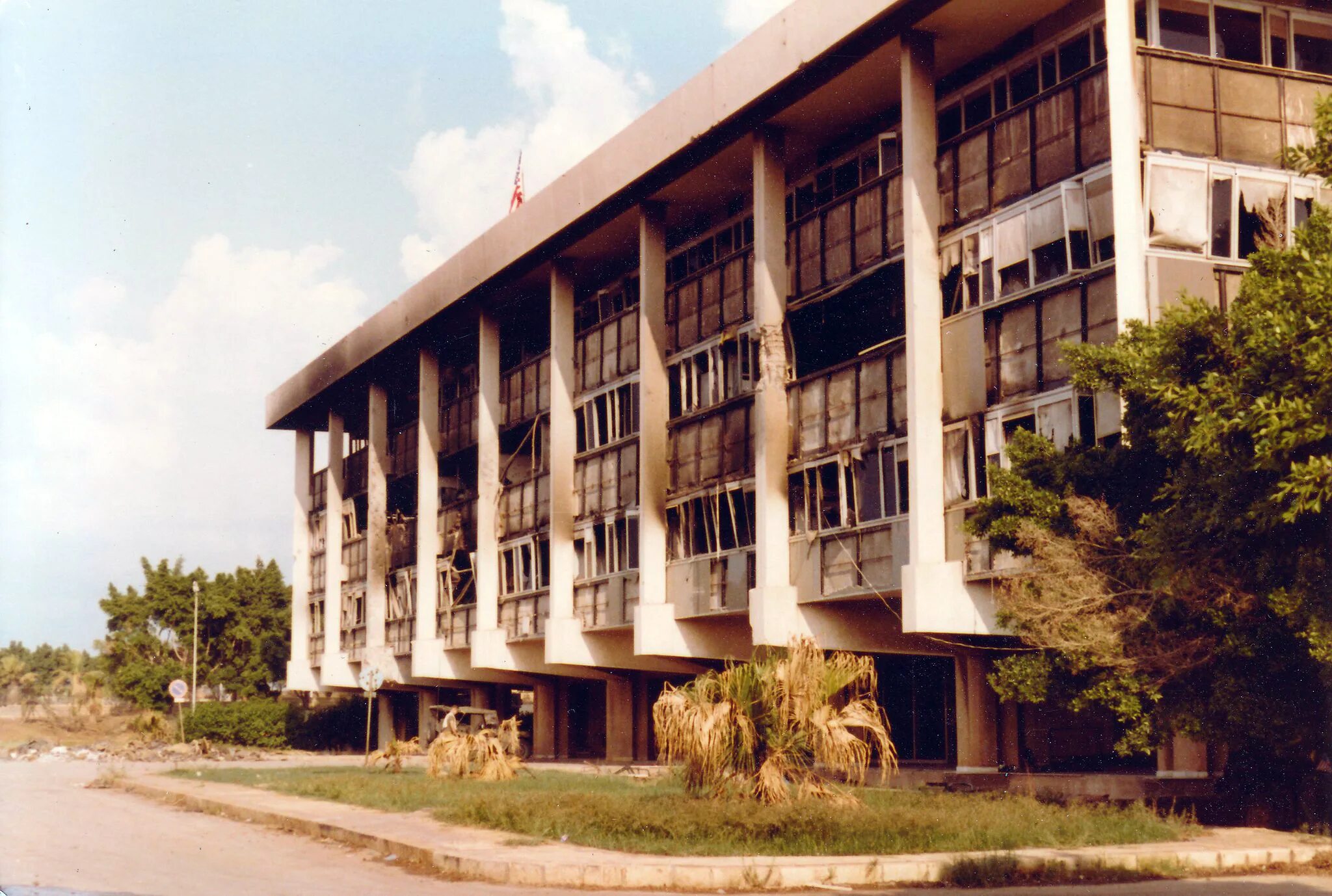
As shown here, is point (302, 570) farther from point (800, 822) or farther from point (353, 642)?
point (800, 822)

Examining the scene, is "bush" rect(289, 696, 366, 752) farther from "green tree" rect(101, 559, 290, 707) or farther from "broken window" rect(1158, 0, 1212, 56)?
"broken window" rect(1158, 0, 1212, 56)

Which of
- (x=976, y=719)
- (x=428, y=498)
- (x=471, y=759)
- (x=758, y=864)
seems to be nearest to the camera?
(x=758, y=864)

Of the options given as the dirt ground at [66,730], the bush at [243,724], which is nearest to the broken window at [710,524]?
the bush at [243,724]

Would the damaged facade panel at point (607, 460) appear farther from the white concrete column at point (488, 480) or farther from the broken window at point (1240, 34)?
the broken window at point (1240, 34)

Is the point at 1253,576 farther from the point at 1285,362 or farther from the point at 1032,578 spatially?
the point at 1032,578

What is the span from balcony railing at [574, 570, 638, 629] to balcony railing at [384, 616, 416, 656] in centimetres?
1196

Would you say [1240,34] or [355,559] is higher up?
[1240,34]

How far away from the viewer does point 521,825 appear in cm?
1852

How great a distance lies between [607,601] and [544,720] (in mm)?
10728

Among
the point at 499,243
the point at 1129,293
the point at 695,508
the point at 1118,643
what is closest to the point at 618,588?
the point at 695,508

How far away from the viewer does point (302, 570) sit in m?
62.2

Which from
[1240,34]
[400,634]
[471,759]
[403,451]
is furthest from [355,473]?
[1240,34]

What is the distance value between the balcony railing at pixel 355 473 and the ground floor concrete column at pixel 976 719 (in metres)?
31.3

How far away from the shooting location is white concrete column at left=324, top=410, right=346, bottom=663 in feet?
189
